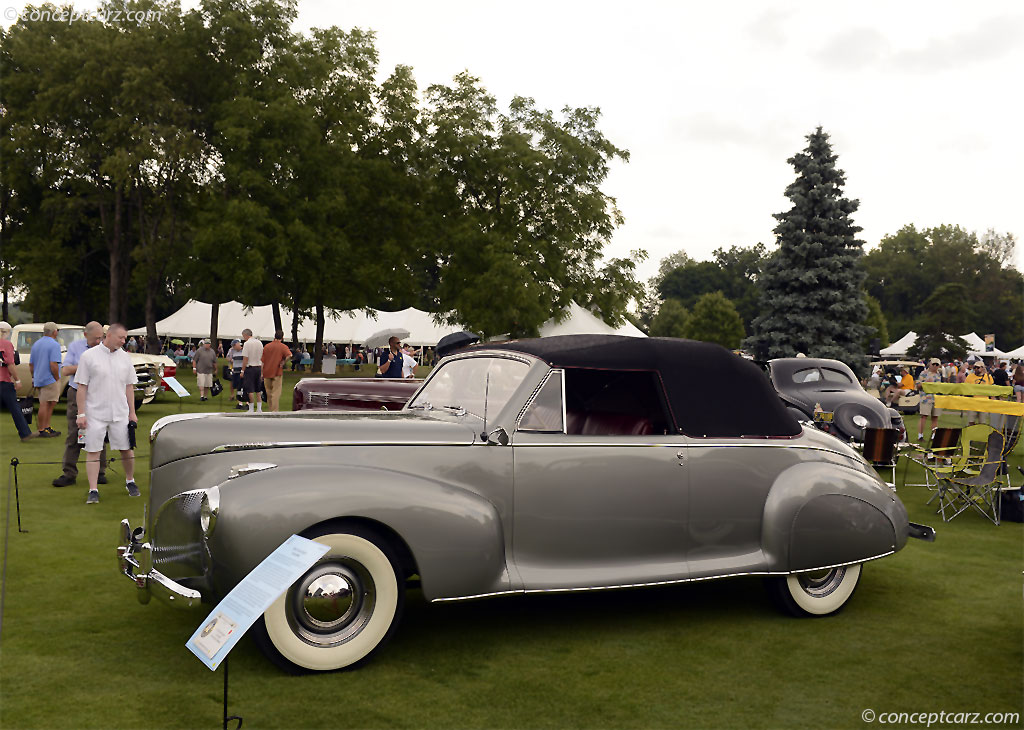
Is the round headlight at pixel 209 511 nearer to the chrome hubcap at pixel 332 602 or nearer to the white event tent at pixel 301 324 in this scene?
the chrome hubcap at pixel 332 602

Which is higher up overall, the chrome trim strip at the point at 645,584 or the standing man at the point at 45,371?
the standing man at the point at 45,371

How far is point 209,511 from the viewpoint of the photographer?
4340 mm

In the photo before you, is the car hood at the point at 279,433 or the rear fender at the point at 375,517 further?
the car hood at the point at 279,433

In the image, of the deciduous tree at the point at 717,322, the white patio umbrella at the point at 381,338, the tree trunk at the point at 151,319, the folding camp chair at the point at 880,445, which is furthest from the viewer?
the deciduous tree at the point at 717,322

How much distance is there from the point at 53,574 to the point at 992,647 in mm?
6325

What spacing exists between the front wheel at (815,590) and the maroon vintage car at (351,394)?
6.06m

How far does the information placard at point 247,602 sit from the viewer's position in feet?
10.8

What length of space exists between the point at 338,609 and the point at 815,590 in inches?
125

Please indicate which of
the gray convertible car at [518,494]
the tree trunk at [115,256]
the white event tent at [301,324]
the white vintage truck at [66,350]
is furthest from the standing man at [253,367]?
the white event tent at [301,324]

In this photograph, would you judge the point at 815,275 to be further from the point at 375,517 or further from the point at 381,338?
the point at 375,517

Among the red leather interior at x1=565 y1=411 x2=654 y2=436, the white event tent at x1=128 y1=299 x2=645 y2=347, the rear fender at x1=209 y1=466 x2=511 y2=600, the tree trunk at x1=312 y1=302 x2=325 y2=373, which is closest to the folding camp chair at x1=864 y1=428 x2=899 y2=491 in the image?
the red leather interior at x1=565 y1=411 x2=654 y2=436

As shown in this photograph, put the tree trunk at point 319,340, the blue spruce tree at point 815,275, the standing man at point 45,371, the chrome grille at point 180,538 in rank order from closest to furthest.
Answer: the chrome grille at point 180,538 < the standing man at point 45,371 < the blue spruce tree at point 815,275 < the tree trunk at point 319,340

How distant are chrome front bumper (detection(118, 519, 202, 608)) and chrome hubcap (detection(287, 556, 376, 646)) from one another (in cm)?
50

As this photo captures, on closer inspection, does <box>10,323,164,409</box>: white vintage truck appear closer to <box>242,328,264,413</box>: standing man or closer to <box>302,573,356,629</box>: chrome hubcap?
<box>242,328,264,413</box>: standing man
